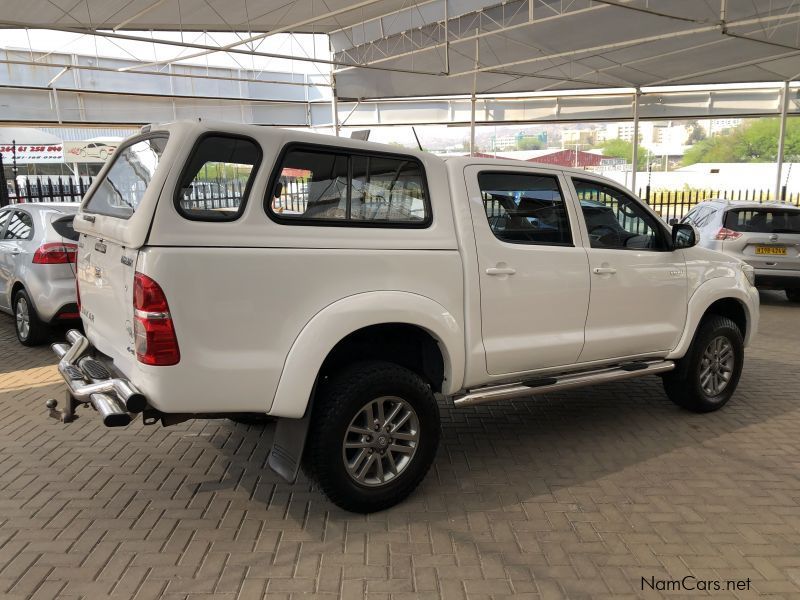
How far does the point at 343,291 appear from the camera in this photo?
3.21m

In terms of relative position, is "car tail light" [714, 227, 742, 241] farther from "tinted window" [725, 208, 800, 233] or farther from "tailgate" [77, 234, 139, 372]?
"tailgate" [77, 234, 139, 372]

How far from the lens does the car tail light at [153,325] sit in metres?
2.76

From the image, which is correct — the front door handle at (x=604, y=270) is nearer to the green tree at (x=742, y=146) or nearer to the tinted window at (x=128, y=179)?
the tinted window at (x=128, y=179)

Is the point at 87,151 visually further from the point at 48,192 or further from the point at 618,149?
the point at 618,149

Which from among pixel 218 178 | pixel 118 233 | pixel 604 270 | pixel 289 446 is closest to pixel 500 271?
pixel 604 270

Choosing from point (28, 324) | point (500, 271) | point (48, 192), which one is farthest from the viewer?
point (48, 192)

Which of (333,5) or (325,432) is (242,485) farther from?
(333,5)

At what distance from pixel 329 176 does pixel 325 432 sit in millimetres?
1354

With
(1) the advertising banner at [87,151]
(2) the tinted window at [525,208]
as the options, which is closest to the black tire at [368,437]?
(2) the tinted window at [525,208]

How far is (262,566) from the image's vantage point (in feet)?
9.83

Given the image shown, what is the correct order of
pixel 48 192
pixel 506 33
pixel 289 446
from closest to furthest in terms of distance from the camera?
pixel 289 446 → pixel 48 192 → pixel 506 33

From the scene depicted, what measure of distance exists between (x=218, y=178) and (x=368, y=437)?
1.57 meters

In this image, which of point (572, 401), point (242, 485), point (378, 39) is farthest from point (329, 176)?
point (378, 39)

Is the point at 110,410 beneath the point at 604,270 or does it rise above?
beneath
